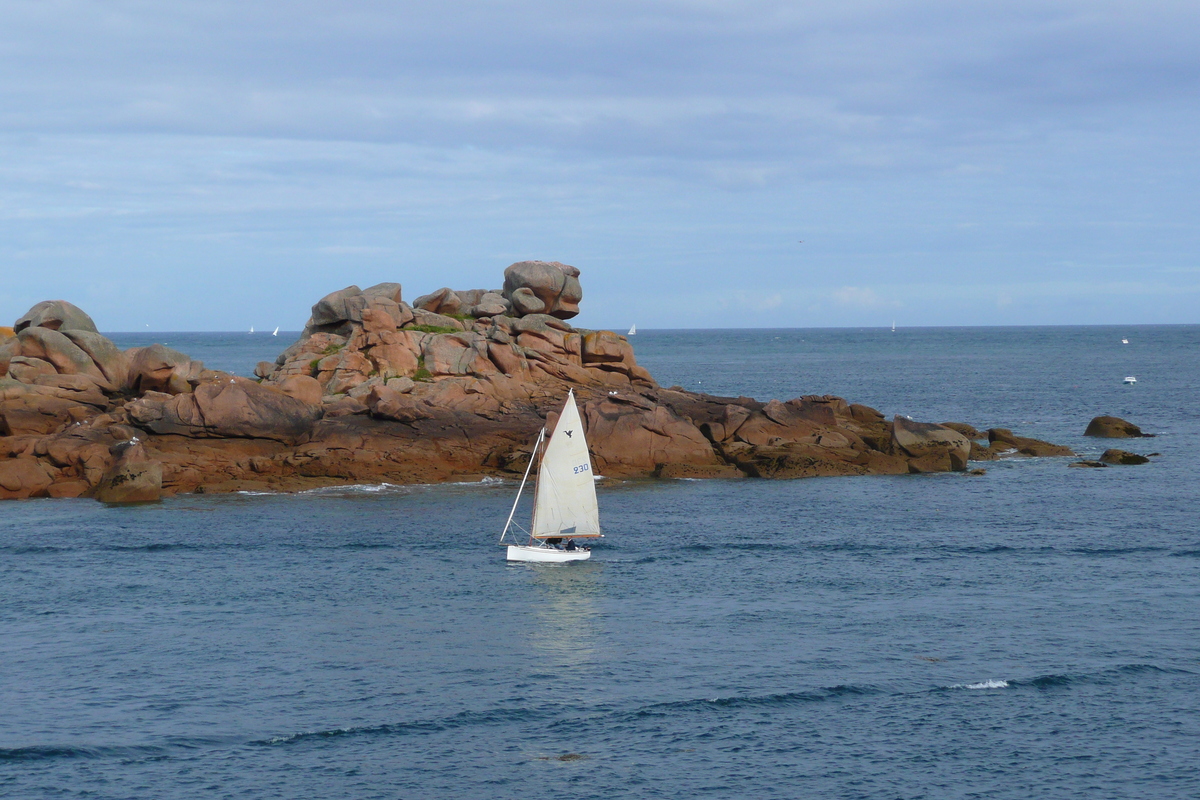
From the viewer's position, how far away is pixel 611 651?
128ft

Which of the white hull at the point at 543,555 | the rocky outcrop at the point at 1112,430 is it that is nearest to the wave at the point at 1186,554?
the white hull at the point at 543,555

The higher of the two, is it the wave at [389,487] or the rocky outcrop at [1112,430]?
the rocky outcrop at [1112,430]

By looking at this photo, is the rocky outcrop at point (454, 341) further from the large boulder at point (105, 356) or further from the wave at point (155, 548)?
the wave at point (155, 548)

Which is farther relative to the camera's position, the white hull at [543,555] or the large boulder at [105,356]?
the large boulder at [105,356]

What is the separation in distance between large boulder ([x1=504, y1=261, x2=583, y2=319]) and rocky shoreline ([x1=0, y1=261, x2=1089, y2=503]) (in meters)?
0.16

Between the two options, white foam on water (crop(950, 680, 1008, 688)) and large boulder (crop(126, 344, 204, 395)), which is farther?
large boulder (crop(126, 344, 204, 395))

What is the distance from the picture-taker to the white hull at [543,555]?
52000 millimetres

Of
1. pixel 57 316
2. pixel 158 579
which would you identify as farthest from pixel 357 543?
pixel 57 316

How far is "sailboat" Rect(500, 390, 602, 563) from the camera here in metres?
52.2

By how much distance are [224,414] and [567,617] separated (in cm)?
3609

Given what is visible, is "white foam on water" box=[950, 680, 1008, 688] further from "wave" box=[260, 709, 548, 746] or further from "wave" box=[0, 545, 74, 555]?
"wave" box=[0, 545, 74, 555]

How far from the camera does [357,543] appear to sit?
55062 millimetres

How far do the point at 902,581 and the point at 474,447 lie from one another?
33535 mm

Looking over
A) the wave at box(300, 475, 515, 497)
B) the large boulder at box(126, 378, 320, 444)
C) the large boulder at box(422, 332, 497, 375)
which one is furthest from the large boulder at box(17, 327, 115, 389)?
the wave at box(300, 475, 515, 497)
